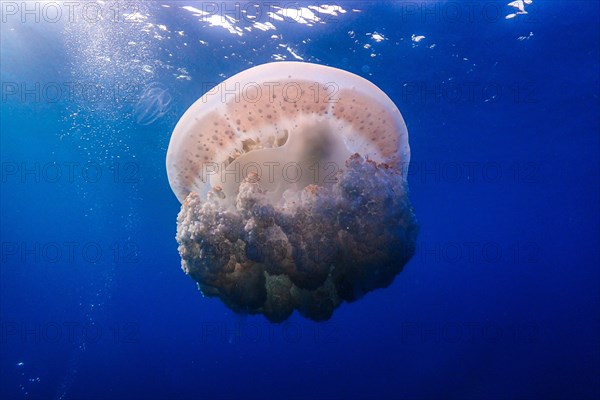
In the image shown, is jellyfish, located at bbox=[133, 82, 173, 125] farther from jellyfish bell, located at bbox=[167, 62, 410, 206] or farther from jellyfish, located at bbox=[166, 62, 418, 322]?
jellyfish, located at bbox=[166, 62, 418, 322]

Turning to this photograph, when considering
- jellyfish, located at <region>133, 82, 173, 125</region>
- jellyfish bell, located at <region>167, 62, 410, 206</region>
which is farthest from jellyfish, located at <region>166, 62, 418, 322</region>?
jellyfish, located at <region>133, 82, 173, 125</region>

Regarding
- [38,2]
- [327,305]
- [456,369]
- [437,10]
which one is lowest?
[456,369]

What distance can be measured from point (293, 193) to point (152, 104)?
13.4 metres

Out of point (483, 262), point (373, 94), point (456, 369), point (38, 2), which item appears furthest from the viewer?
point (483, 262)

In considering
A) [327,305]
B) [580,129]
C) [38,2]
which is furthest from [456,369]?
[38,2]

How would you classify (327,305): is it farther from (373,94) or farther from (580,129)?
(580,129)

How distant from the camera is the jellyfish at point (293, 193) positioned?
3.12 metres

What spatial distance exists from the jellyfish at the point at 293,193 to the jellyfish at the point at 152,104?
10011 mm

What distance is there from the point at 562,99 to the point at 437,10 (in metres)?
6.56

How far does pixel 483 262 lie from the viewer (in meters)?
29.5

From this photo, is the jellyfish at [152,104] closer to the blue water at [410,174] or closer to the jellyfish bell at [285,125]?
the blue water at [410,174]

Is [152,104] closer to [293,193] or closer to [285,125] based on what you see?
[285,125]

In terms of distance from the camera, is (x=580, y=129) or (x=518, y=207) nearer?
(x=580, y=129)

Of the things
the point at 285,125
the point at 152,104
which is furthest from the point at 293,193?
the point at 152,104
